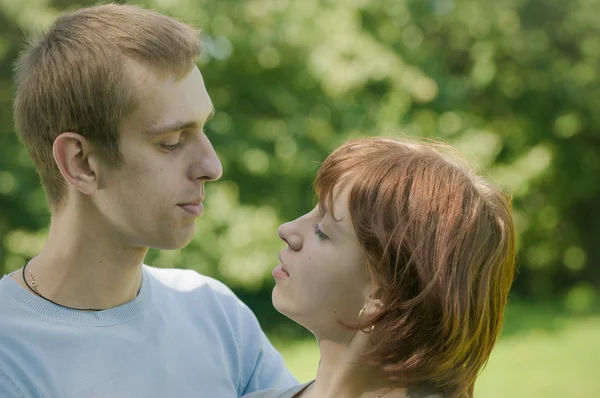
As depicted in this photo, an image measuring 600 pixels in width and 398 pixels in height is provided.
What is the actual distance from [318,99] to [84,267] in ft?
21.4

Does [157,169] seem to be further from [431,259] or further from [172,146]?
[431,259]

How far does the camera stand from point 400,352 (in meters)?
1.81

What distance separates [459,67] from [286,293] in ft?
32.1

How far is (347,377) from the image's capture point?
6.18 feet

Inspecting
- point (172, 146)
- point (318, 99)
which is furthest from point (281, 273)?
point (318, 99)

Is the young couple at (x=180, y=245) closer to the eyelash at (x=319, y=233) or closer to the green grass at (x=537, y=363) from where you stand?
the eyelash at (x=319, y=233)

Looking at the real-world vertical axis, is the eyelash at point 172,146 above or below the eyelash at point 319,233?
above

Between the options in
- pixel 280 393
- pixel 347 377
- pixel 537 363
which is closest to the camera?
pixel 347 377

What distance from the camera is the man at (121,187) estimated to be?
6.75ft

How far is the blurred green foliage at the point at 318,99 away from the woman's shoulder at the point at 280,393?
4339 millimetres

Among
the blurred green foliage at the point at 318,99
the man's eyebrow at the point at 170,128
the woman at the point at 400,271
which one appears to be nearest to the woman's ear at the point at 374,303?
the woman at the point at 400,271

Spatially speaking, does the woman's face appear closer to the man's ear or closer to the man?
the man

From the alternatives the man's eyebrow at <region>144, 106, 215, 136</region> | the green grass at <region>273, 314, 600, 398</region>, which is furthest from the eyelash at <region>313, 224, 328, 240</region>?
the green grass at <region>273, 314, 600, 398</region>

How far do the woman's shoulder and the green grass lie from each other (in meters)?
4.93
